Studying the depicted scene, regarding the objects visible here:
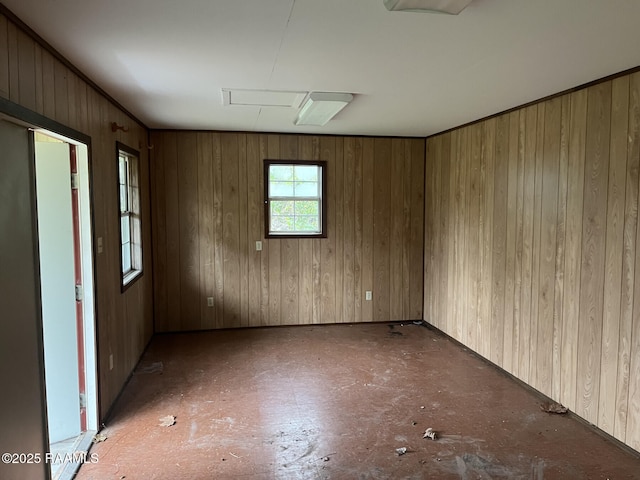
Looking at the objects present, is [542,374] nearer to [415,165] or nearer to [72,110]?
[415,165]

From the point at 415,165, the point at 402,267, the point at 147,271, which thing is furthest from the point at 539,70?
the point at 147,271

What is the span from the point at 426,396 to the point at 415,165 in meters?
3.00

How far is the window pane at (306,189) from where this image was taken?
526 cm

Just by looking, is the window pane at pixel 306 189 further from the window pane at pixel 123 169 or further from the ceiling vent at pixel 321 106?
the window pane at pixel 123 169

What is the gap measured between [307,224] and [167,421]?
9.48 feet

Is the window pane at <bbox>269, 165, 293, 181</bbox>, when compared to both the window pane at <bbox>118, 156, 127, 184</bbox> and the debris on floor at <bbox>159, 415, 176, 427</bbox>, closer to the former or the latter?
the window pane at <bbox>118, 156, 127, 184</bbox>

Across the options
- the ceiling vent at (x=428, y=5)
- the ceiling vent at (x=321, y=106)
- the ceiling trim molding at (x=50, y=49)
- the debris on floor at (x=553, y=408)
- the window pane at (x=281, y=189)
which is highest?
the ceiling vent at (x=321, y=106)

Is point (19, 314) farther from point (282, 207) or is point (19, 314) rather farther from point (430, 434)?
point (282, 207)

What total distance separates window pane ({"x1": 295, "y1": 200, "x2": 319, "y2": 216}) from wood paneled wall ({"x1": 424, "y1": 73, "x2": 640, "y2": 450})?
165cm

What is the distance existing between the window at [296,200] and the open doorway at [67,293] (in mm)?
2597

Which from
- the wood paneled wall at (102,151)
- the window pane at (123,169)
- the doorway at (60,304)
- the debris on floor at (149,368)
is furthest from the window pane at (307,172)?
the doorway at (60,304)

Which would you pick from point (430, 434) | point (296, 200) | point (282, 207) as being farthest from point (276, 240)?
point (430, 434)

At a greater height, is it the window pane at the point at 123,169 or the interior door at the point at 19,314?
the window pane at the point at 123,169

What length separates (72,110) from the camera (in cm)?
253
